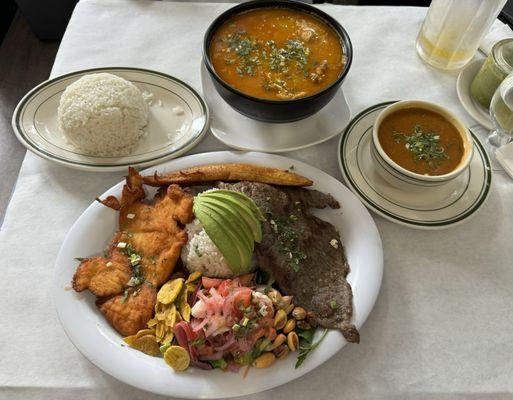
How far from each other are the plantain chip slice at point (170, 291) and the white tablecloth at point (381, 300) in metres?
0.26

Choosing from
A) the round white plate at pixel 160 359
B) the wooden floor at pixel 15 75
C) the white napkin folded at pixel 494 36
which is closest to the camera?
the round white plate at pixel 160 359

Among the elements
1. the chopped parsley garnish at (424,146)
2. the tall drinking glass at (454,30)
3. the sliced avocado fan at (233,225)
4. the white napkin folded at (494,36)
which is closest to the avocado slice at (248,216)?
the sliced avocado fan at (233,225)

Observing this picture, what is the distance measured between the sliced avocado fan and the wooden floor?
200 centimetres

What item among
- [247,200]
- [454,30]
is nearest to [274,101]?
[247,200]

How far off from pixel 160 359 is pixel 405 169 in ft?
3.18

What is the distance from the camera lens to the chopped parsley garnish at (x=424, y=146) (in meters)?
1.45

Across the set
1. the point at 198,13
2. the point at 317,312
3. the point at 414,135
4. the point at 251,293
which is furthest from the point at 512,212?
the point at 198,13

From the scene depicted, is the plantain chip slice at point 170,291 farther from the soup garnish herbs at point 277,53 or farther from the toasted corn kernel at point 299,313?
the soup garnish herbs at point 277,53

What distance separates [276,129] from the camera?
1655 millimetres

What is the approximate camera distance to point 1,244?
141 cm

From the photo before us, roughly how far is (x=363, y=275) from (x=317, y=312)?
7.4 inches

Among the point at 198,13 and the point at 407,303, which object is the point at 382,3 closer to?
the point at 198,13

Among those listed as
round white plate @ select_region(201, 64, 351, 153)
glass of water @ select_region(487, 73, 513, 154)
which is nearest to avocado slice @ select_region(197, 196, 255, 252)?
round white plate @ select_region(201, 64, 351, 153)

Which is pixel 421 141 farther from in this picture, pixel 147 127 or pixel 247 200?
pixel 147 127
